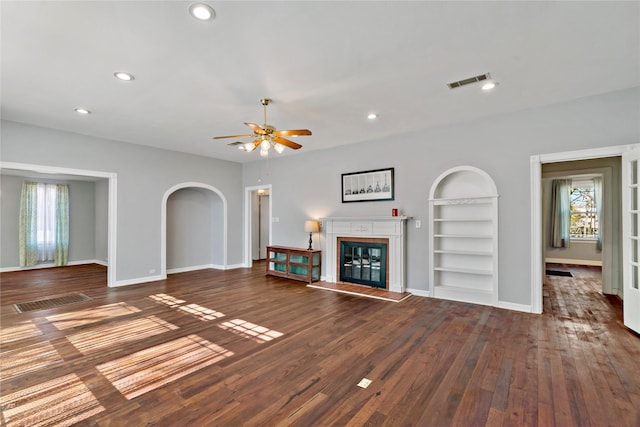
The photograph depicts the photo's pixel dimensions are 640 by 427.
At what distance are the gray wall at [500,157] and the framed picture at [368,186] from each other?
0.11 metres

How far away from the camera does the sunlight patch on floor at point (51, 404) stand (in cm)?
198

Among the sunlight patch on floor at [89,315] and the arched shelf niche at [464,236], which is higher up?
the arched shelf niche at [464,236]

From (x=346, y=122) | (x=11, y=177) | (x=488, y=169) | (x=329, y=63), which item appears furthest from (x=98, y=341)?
(x=11, y=177)

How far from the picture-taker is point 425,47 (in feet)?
8.93

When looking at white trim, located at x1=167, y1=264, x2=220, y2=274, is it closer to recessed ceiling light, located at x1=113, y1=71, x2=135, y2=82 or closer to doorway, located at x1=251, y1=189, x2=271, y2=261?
doorway, located at x1=251, y1=189, x2=271, y2=261

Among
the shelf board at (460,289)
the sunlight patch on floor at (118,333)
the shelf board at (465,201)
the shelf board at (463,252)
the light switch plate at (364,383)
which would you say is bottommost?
the sunlight patch on floor at (118,333)

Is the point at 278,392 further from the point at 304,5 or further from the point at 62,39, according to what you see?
the point at 62,39

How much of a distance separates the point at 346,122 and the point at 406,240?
2332 mm

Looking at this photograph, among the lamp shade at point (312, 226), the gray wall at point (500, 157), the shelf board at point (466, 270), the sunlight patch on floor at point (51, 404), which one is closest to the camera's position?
the sunlight patch on floor at point (51, 404)

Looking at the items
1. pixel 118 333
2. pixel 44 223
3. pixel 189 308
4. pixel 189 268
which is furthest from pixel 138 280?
pixel 44 223

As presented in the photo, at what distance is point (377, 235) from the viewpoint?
5508 mm

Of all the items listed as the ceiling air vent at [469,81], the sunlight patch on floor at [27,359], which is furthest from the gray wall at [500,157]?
the sunlight patch on floor at [27,359]

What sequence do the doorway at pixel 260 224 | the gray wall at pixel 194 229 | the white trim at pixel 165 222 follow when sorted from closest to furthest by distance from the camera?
the white trim at pixel 165 222, the gray wall at pixel 194 229, the doorway at pixel 260 224

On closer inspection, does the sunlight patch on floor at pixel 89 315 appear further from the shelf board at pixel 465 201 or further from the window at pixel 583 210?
the window at pixel 583 210
